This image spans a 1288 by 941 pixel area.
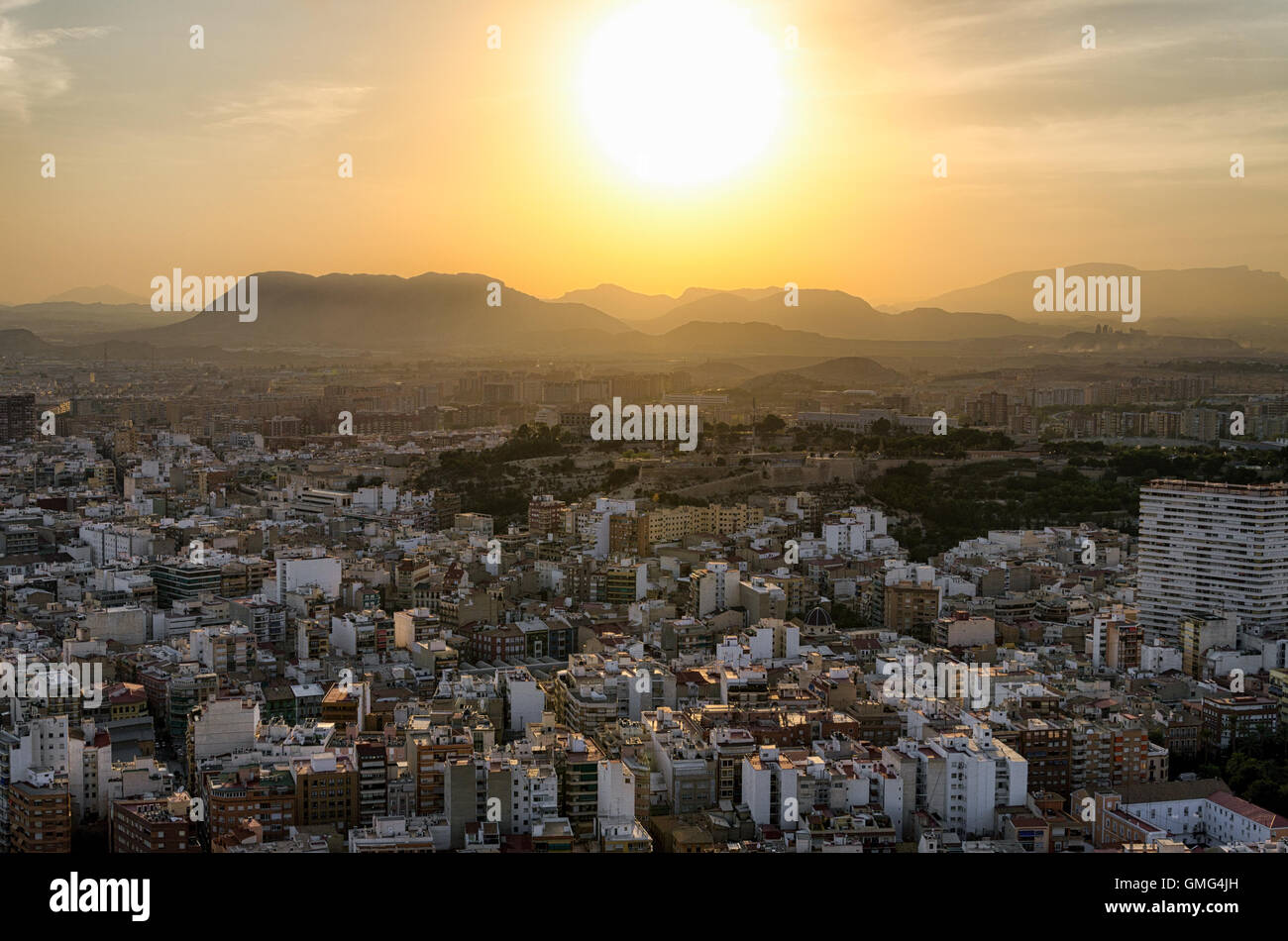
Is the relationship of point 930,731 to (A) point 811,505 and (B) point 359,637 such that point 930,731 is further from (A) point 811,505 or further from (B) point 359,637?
(A) point 811,505

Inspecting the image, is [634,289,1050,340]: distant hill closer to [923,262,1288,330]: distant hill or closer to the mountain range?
the mountain range

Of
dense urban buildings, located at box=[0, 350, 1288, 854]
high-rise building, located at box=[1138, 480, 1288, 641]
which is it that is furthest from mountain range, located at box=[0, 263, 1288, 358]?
high-rise building, located at box=[1138, 480, 1288, 641]
